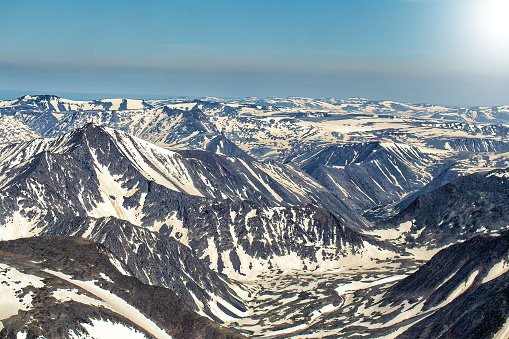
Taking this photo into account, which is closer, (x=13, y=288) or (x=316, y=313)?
(x=13, y=288)

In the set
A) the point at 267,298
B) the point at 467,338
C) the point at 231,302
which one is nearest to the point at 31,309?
the point at 467,338

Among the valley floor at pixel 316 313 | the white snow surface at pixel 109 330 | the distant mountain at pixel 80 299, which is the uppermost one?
the distant mountain at pixel 80 299

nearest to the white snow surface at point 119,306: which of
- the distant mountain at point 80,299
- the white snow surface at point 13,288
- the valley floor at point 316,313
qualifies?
the distant mountain at point 80,299

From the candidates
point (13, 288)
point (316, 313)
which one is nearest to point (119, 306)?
point (13, 288)

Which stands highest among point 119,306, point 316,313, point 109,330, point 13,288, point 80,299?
point 13,288

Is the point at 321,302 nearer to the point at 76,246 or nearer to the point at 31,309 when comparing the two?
the point at 76,246

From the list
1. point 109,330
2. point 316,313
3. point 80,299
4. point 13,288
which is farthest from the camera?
point 316,313

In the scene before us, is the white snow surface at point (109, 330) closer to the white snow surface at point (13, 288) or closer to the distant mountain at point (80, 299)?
the distant mountain at point (80, 299)

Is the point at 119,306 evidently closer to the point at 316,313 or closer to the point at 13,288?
the point at 13,288

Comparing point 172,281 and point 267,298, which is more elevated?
point 172,281
